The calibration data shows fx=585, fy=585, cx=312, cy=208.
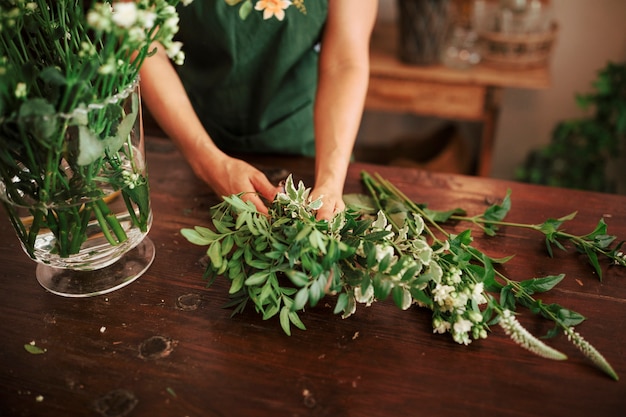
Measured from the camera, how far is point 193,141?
114 centimetres

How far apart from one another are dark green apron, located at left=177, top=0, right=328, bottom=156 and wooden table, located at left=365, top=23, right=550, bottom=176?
835 mm

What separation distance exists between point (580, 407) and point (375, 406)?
0.83 feet

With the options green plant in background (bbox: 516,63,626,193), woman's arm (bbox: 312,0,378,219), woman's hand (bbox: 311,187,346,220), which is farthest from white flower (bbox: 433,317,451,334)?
green plant in background (bbox: 516,63,626,193)

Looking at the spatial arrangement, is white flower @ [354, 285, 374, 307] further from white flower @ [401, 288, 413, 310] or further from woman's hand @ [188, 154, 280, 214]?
woman's hand @ [188, 154, 280, 214]

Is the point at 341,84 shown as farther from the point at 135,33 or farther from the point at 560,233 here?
the point at 135,33

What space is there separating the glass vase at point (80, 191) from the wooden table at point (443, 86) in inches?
59.7

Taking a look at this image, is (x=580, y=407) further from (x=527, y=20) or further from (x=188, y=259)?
(x=527, y=20)

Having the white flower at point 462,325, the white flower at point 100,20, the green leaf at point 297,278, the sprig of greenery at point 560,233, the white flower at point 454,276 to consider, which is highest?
the white flower at point 100,20

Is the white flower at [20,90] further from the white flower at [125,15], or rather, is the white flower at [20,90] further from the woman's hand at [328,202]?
the woman's hand at [328,202]

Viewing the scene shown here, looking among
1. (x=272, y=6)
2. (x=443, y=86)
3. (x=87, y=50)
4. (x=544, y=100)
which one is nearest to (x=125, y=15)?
(x=87, y=50)

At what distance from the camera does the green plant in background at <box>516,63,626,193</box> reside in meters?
2.17

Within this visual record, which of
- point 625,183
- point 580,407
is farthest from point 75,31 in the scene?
point 625,183

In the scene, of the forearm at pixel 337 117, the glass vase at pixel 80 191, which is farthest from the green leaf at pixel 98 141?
the forearm at pixel 337 117

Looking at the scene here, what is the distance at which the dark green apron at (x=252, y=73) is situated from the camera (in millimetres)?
1324
